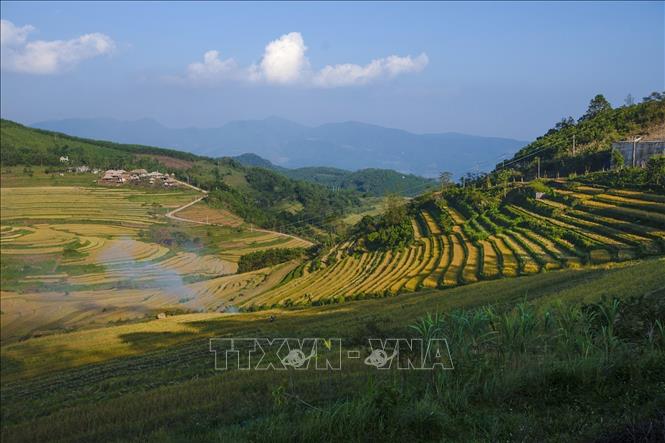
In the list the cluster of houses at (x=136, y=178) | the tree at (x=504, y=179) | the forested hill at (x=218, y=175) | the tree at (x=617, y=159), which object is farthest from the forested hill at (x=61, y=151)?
the tree at (x=617, y=159)

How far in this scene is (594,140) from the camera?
52.8 metres

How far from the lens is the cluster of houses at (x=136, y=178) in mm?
95062

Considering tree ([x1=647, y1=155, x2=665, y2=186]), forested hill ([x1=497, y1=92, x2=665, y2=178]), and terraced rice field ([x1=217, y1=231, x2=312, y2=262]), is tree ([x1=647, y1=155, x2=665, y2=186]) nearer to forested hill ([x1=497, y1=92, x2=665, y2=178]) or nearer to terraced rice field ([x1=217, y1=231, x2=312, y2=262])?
forested hill ([x1=497, y1=92, x2=665, y2=178])

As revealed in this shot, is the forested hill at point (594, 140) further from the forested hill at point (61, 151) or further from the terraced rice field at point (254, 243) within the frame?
the forested hill at point (61, 151)

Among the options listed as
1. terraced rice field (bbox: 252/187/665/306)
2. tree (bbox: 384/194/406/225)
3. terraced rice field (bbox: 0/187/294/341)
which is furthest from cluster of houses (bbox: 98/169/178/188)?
terraced rice field (bbox: 252/187/665/306)

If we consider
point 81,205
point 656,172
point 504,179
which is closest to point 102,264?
Answer: point 81,205

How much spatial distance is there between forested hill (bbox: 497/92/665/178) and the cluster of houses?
66784 mm

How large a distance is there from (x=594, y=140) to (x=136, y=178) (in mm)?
78837

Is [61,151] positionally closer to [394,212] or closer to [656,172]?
[394,212]

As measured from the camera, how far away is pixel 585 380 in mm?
5289

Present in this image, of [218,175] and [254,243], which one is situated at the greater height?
[218,175]

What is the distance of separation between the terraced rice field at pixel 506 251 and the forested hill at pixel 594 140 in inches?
435

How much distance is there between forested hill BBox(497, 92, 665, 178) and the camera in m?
48.6

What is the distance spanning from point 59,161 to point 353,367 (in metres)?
106
